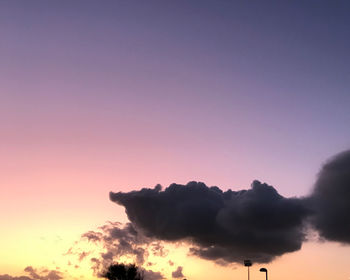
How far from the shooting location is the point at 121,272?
105 m

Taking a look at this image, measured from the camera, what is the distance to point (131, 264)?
10600 centimetres

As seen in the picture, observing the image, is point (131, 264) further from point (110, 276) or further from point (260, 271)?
point (260, 271)

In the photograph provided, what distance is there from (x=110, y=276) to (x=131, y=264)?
5.57m

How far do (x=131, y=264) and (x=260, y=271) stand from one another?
54.8 metres

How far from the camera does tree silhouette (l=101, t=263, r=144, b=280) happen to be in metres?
104

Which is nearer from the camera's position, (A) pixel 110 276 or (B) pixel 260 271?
(B) pixel 260 271

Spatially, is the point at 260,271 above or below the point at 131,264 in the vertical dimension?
below

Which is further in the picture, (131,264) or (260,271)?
(131,264)

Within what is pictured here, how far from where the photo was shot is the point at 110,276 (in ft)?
342

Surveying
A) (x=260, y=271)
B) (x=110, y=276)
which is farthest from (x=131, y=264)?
(x=260, y=271)

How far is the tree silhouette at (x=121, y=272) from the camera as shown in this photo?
341 ft
